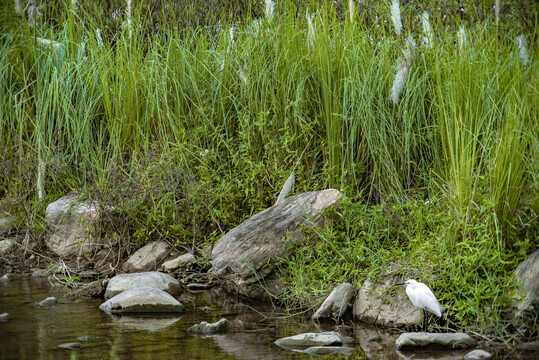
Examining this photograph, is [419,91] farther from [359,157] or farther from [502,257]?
[502,257]

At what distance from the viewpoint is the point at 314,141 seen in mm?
4895

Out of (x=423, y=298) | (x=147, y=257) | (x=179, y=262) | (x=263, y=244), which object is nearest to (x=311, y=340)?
(x=423, y=298)

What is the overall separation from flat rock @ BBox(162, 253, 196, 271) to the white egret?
6.01 ft

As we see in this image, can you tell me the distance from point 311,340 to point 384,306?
604mm

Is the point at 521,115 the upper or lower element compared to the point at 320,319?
upper

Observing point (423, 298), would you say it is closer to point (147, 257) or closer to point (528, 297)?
point (528, 297)

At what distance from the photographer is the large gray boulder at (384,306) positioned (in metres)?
3.55

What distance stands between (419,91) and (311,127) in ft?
2.66

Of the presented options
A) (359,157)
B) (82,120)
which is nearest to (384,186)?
(359,157)

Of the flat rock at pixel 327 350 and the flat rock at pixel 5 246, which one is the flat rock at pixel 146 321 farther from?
the flat rock at pixel 5 246

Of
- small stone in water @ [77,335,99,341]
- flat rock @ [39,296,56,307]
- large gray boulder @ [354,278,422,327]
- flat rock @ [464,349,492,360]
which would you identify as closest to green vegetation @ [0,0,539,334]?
large gray boulder @ [354,278,422,327]

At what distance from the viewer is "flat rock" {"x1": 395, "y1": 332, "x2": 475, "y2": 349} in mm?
3182

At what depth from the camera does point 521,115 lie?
3.89 meters

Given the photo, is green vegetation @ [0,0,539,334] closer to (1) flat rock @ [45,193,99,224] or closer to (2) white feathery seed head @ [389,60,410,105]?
(2) white feathery seed head @ [389,60,410,105]
